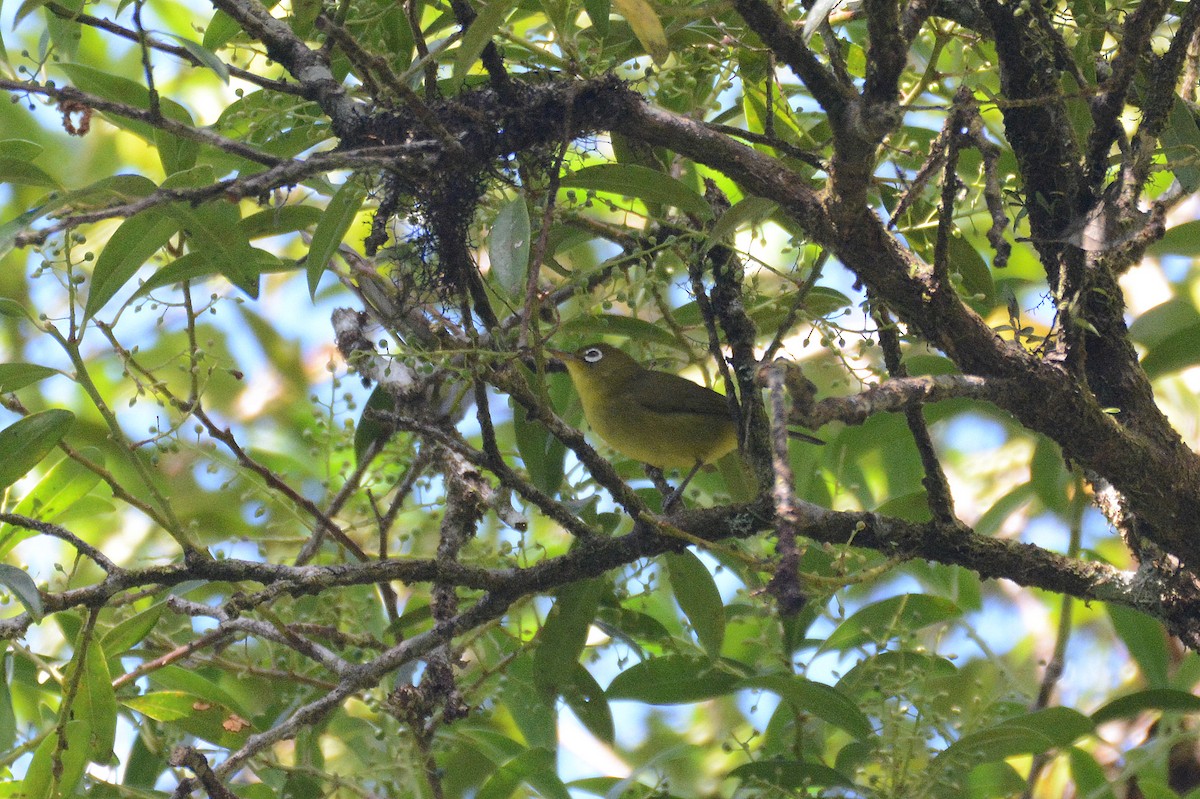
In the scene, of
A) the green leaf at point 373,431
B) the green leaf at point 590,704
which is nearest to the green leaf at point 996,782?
the green leaf at point 590,704

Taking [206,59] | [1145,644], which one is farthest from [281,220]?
[1145,644]

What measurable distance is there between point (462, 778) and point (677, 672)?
0.76 meters

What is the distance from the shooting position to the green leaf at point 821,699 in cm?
226

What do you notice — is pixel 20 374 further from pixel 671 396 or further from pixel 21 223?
pixel 671 396

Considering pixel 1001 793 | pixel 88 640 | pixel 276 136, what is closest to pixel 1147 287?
pixel 1001 793

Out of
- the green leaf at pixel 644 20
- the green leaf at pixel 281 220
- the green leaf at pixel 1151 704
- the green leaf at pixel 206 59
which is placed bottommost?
the green leaf at pixel 1151 704

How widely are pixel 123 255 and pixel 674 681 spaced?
1450mm

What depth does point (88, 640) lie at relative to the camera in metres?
1.96

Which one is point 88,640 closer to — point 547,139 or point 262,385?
point 547,139

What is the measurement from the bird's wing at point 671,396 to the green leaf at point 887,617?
96 centimetres

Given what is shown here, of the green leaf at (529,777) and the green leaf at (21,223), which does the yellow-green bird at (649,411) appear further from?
the green leaf at (21,223)

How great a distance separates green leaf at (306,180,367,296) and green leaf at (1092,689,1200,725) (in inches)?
73.6

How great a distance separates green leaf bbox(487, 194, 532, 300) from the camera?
70.3 inches

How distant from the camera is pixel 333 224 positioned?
6.63 ft
